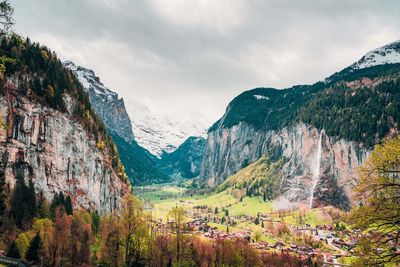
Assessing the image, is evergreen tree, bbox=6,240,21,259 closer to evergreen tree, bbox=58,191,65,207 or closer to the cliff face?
the cliff face

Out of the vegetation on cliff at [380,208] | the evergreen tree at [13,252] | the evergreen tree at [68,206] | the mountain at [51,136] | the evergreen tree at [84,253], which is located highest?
the mountain at [51,136]

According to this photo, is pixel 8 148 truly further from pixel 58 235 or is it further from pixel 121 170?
pixel 121 170

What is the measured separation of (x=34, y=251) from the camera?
2963 inches

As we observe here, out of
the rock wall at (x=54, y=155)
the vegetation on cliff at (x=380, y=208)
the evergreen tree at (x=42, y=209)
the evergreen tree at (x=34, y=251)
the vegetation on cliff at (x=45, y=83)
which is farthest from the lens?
the vegetation on cliff at (x=45, y=83)

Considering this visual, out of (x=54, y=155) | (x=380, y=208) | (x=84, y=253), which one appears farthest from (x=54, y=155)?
(x=380, y=208)

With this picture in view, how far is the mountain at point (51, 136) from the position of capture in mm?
123750

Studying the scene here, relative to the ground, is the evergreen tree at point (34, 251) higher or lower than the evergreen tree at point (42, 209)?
lower

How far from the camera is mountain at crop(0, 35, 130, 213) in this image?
→ 123750 mm

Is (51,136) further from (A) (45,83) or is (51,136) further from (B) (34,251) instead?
(B) (34,251)

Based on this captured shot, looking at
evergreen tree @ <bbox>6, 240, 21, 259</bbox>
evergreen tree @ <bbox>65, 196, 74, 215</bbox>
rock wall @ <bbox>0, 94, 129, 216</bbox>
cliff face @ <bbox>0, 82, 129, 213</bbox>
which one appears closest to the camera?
evergreen tree @ <bbox>6, 240, 21, 259</bbox>

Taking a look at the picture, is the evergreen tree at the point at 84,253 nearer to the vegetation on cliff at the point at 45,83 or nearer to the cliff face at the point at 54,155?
the cliff face at the point at 54,155

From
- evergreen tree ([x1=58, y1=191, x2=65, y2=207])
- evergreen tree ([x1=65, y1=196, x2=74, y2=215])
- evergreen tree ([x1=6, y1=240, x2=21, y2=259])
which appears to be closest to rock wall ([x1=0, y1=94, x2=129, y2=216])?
evergreen tree ([x1=58, y1=191, x2=65, y2=207])

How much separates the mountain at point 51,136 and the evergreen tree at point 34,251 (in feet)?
154

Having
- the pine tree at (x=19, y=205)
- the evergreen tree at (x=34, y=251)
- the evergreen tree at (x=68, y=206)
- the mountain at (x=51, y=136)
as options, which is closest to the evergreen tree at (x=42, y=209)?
the pine tree at (x=19, y=205)
